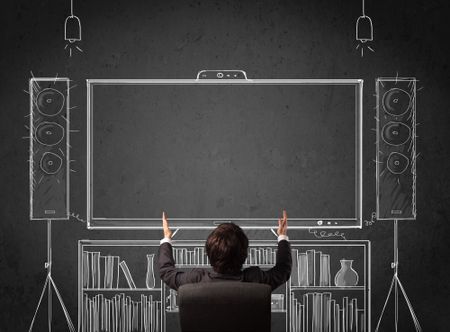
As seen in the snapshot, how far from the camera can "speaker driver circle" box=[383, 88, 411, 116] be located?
444cm

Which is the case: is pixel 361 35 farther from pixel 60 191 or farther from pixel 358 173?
pixel 60 191

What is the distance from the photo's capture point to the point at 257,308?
2.52 metres

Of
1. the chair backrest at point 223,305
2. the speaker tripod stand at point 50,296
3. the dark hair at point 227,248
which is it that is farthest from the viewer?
the speaker tripod stand at point 50,296

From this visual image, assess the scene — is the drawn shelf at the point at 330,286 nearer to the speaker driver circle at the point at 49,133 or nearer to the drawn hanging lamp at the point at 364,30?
the drawn hanging lamp at the point at 364,30

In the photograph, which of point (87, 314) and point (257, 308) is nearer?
point (257, 308)

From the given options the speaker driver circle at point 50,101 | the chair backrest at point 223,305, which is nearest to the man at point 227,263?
the chair backrest at point 223,305

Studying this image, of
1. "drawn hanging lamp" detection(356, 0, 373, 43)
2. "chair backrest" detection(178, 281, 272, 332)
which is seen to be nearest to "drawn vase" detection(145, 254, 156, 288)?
"chair backrest" detection(178, 281, 272, 332)

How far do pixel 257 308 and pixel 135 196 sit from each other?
202cm

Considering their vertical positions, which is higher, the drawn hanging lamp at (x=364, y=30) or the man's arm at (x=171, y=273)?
the drawn hanging lamp at (x=364, y=30)

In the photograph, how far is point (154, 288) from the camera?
436 centimetres

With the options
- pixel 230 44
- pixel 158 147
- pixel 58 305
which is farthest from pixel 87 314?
pixel 230 44

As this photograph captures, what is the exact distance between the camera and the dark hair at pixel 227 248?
2.70 m

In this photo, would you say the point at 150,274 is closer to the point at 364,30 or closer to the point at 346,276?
the point at 346,276

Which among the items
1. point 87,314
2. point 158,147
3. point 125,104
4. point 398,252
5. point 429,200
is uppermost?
point 125,104
